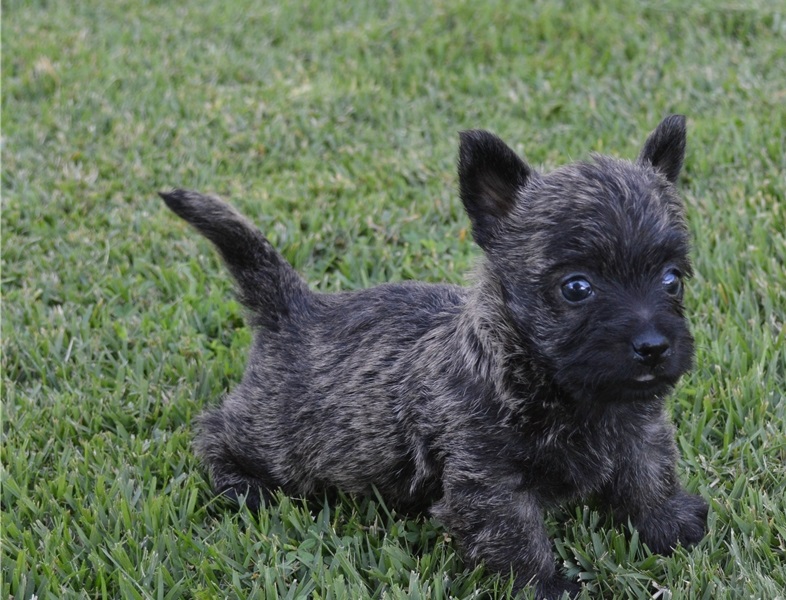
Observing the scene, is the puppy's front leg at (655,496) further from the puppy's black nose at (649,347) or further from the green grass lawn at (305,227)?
the puppy's black nose at (649,347)

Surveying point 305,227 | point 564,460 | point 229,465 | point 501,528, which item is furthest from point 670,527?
point 305,227

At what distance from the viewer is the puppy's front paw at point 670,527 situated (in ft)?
11.8

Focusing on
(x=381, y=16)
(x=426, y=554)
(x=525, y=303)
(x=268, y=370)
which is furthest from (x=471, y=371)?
(x=381, y=16)

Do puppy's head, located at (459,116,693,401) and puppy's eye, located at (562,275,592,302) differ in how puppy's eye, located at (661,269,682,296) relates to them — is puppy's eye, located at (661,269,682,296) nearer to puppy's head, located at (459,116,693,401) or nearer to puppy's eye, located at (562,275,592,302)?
puppy's head, located at (459,116,693,401)

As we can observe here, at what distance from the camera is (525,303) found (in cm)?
322

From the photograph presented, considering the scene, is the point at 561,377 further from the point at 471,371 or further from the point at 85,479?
the point at 85,479

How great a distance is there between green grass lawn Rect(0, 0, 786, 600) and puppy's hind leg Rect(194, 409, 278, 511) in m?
0.10

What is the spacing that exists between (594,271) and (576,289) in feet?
0.28

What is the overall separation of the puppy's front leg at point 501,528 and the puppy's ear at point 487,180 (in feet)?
2.91

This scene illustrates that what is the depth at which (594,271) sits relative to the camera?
3.04 meters

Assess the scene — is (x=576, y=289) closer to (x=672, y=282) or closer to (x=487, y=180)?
(x=672, y=282)

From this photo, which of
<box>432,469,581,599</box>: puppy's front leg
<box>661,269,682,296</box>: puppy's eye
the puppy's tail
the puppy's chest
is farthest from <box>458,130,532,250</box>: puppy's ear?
the puppy's tail

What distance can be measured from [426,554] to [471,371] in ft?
2.39

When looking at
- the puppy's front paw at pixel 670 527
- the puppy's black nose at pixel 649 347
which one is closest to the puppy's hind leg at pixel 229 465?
the puppy's front paw at pixel 670 527
